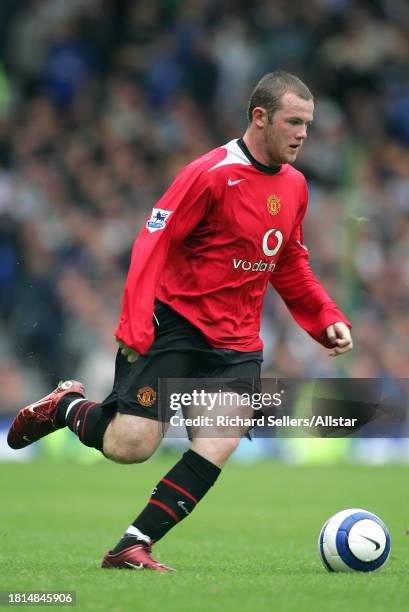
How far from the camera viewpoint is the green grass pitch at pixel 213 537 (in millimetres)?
4637

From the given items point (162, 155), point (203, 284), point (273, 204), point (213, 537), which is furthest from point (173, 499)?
point (162, 155)

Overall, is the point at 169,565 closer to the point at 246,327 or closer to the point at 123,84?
the point at 246,327

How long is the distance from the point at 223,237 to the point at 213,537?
2.61 meters

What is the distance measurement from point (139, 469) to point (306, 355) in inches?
84.6

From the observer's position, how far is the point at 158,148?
15680 millimetres

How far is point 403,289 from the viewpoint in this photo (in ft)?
43.3

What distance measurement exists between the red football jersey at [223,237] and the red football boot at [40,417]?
79 centimetres

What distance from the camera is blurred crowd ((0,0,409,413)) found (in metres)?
13.1

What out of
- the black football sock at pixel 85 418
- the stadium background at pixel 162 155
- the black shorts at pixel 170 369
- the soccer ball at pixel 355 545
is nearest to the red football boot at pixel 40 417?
the black football sock at pixel 85 418

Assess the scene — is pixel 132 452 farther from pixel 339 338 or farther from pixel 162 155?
pixel 162 155

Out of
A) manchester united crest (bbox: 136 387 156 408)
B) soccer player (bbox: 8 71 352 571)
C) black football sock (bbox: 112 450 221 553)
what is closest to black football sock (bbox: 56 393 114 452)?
soccer player (bbox: 8 71 352 571)

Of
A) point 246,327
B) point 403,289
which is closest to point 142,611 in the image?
point 246,327

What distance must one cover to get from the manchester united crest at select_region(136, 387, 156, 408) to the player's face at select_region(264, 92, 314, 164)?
118 centimetres

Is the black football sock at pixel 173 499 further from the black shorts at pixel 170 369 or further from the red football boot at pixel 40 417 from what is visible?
the red football boot at pixel 40 417
